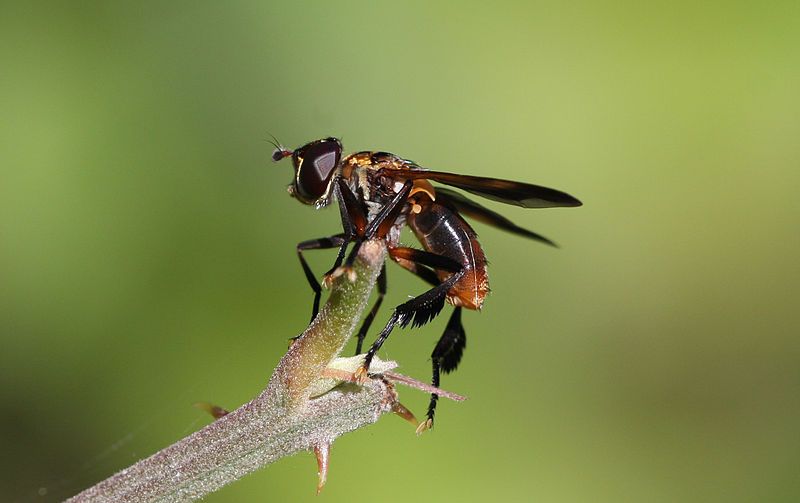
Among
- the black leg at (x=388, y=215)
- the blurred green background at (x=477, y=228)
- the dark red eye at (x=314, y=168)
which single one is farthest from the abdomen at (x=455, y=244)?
the blurred green background at (x=477, y=228)

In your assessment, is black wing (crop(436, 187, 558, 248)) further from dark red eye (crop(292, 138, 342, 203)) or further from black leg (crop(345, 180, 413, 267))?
dark red eye (crop(292, 138, 342, 203))

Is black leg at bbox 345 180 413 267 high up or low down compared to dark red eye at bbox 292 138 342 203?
down

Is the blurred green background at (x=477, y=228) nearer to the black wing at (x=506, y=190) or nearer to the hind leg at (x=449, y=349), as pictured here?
the hind leg at (x=449, y=349)

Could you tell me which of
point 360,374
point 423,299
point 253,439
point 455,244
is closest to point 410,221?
point 455,244

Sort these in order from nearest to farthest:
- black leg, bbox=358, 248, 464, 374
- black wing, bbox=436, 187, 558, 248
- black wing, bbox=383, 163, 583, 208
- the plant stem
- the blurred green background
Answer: the plant stem → black wing, bbox=383, 163, 583, 208 → black leg, bbox=358, 248, 464, 374 → black wing, bbox=436, 187, 558, 248 → the blurred green background

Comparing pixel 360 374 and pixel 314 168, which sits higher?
pixel 314 168

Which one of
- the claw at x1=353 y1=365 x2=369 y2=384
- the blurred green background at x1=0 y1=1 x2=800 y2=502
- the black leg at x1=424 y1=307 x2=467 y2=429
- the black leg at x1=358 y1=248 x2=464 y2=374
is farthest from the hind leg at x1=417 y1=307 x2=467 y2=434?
the claw at x1=353 y1=365 x2=369 y2=384

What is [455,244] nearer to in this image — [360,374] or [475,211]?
[475,211]

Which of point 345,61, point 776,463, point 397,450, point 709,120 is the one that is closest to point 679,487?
point 776,463
